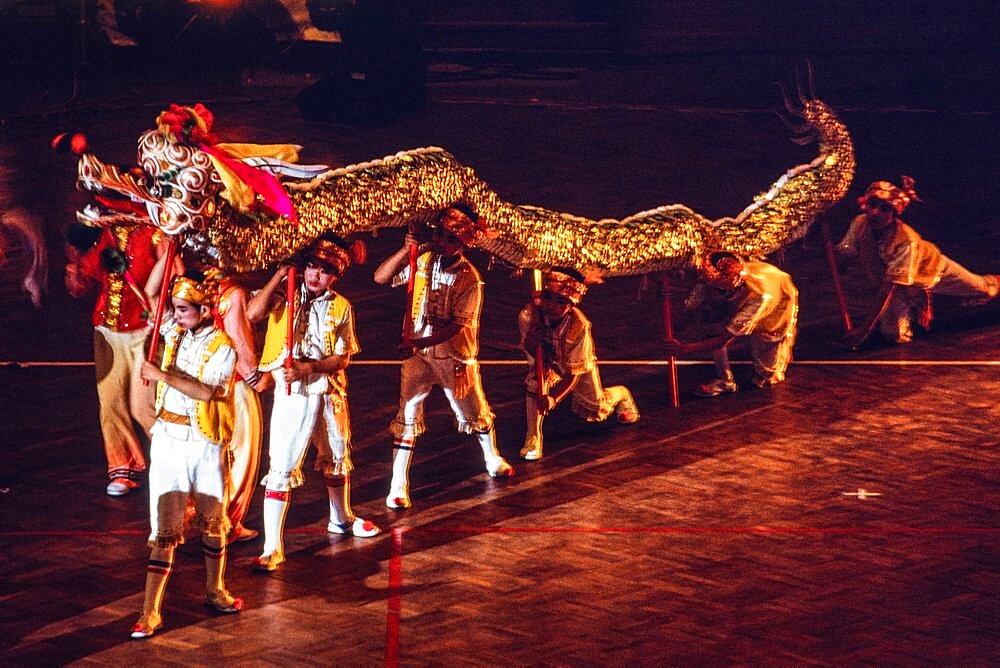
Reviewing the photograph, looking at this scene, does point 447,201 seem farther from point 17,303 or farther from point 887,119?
point 887,119

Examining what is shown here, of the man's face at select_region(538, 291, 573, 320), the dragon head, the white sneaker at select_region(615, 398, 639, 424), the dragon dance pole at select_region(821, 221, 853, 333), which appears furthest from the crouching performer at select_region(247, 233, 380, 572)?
the dragon dance pole at select_region(821, 221, 853, 333)

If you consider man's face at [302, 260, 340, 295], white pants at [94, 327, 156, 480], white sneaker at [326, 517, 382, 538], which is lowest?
white sneaker at [326, 517, 382, 538]

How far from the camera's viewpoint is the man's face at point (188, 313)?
662 centimetres

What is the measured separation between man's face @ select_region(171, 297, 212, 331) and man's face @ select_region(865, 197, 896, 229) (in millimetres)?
5717

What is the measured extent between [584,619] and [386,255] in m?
6.16

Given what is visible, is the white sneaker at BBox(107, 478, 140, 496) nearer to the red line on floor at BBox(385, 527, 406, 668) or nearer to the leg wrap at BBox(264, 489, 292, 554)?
the leg wrap at BBox(264, 489, 292, 554)

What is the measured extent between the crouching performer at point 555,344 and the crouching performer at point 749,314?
84 cm

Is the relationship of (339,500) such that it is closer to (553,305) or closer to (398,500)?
(398,500)

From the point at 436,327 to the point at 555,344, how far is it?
957 mm

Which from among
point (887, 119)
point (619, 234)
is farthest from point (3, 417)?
point (887, 119)

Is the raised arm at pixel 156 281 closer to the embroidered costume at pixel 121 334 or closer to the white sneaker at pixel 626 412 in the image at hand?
the embroidered costume at pixel 121 334

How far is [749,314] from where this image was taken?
9680mm

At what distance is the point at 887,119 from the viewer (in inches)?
682

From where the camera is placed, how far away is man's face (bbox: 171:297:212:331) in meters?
6.62
